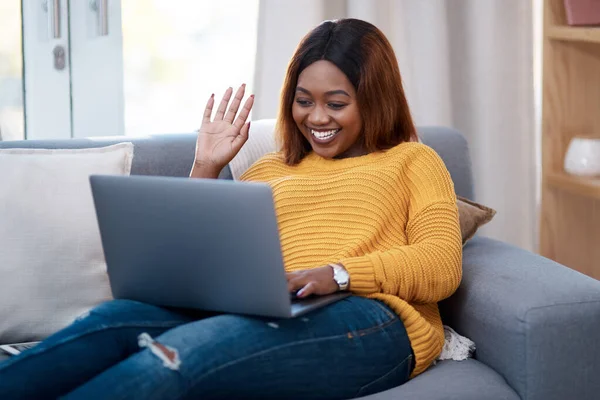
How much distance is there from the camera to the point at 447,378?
64.3 inches

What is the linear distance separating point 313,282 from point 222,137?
510 mm

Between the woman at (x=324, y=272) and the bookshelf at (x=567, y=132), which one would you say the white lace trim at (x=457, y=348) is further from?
the bookshelf at (x=567, y=132)

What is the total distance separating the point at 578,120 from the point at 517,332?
4.54ft

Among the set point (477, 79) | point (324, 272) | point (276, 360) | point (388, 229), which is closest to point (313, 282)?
point (324, 272)

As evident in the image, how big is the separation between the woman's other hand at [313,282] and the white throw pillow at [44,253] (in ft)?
1.54

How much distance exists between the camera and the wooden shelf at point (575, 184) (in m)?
2.66

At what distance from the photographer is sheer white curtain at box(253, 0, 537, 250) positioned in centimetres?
293

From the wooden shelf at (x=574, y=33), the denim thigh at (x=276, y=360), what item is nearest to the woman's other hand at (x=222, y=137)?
the denim thigh at (x=276, y=360)

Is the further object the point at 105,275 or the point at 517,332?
the point at 105,275

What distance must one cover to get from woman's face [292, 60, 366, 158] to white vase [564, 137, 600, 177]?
1027 mm

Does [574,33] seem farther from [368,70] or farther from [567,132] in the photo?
[368,70]

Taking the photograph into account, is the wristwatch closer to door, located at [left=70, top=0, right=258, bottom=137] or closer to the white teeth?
the white teeth

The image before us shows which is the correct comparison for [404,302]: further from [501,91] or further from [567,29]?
[501,91]

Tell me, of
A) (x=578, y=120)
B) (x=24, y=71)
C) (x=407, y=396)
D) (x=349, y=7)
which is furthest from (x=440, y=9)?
(x=407, y=396)
